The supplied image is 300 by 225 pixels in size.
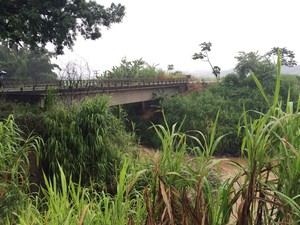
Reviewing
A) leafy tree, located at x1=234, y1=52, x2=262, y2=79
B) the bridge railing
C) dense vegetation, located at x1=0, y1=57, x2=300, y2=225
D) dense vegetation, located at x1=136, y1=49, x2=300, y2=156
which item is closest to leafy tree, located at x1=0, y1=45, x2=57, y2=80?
the bridge railing

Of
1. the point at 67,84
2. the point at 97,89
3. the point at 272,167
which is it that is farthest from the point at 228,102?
the point at 272,167

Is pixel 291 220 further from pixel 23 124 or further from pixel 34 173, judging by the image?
pixel 23 124

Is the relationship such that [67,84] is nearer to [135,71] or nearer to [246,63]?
[135,71]

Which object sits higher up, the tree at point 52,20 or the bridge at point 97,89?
the tree at point 52,20

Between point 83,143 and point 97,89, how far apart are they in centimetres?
562

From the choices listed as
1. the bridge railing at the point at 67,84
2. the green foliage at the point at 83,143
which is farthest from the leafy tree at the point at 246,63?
the green foliage at the point at 83,143

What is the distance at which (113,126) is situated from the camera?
7.99 m

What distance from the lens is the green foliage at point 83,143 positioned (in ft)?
21.5

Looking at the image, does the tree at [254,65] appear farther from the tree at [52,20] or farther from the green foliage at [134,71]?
the tree at [52,20]

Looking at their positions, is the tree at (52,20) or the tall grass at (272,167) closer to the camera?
the tall grass at (272,167)

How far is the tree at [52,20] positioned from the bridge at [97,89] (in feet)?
5.70

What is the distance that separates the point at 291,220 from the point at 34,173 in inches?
232

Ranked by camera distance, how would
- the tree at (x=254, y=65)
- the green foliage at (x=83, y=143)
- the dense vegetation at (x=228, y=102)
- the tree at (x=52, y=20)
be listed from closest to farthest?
the green foliage at (x=83, y=143), the tree at (x=52, y=20), the dense vegetation at (x=228, y=102), the tree at (x=254, y=65)

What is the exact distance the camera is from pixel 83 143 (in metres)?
6.94
